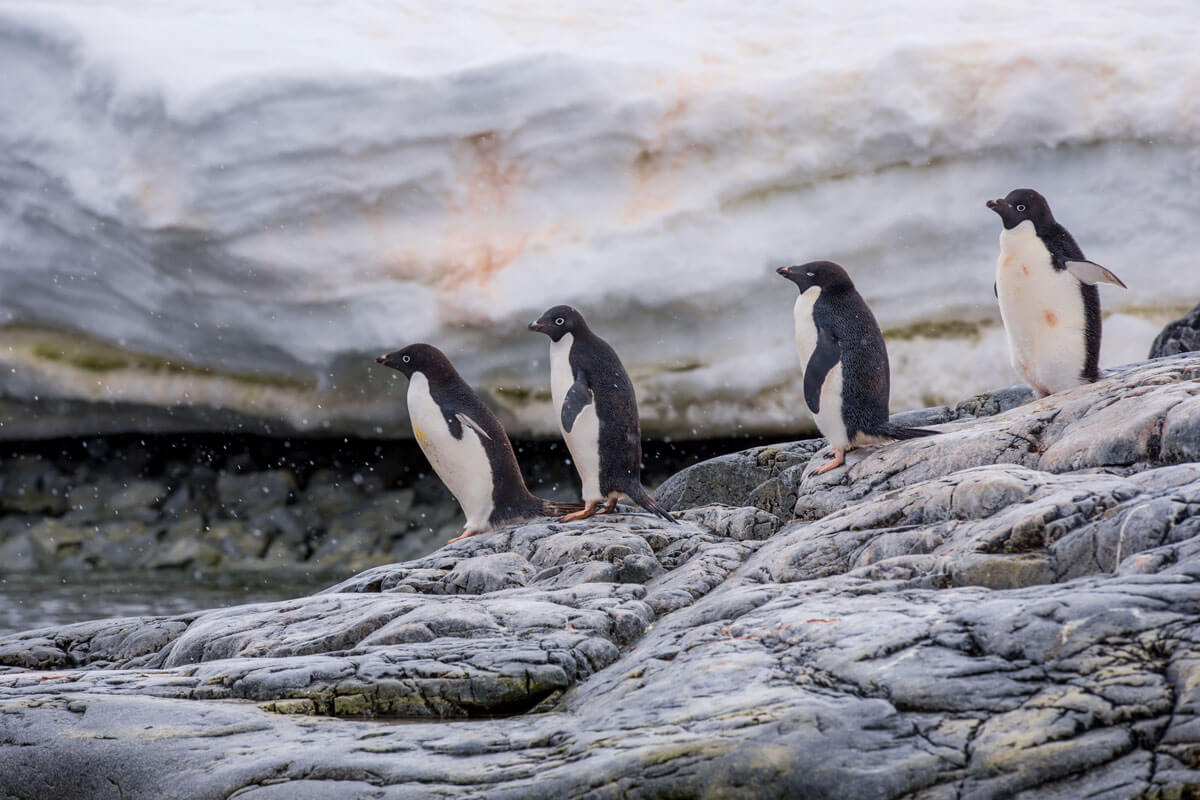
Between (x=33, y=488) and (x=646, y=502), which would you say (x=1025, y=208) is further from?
(x=33, y=488)

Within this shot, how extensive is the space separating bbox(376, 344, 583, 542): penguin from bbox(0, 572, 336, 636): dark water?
229cm

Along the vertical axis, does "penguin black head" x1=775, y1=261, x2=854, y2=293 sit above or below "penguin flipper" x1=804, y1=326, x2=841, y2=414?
above

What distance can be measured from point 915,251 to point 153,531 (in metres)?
5.20

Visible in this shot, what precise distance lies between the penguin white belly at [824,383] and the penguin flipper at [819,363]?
2 cm

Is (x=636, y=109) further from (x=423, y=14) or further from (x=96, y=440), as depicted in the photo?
(x=96, y=440)

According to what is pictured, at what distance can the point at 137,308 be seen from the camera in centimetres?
704

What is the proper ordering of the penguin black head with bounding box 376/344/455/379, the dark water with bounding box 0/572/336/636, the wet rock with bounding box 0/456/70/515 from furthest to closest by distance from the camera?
1. the wet rock with bounding box 0/456/70/515
2. the dark water with bounding box 0/572/336/636
3. the penguin black head with bounding box 376/344/455/379

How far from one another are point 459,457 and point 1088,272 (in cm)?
225

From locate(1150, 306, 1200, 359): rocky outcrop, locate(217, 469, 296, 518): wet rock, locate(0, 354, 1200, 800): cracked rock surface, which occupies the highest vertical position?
locate(1150, 306, 1200, 359): rocky outcrop

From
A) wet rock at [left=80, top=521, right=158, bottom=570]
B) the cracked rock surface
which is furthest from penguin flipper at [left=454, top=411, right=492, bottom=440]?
wet rock at [left=80, top=521, right=158, bottom=570]

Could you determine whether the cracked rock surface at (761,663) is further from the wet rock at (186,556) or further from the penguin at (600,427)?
the wet rock at (186,556)

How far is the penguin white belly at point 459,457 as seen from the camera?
4.25 meters

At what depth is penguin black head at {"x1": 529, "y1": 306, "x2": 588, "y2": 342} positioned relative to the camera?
4.14 m

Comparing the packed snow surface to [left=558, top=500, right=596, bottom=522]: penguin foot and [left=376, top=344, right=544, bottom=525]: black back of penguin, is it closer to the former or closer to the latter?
[left=376, top=344, right=544, bottom=525]: black back of penguin
